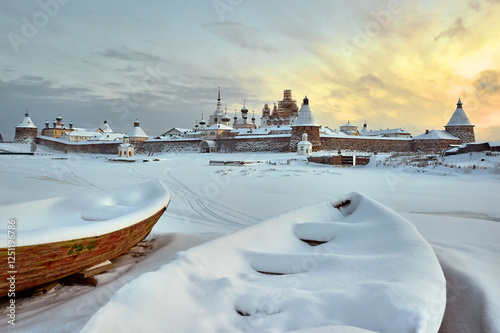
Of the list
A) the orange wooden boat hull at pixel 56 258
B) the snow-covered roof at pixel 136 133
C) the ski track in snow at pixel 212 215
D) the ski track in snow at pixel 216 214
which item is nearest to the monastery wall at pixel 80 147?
the snow-covered roof at pixel 136 133

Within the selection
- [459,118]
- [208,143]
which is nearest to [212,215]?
[208,143]

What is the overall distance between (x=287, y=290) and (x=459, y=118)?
43846 millimetres

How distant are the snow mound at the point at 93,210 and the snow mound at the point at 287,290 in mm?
1459

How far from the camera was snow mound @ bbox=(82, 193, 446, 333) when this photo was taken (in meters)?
1.78

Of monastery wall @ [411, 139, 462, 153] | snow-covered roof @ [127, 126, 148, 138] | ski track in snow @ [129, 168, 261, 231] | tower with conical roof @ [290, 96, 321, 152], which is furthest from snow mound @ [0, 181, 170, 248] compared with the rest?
snow-covered roof @ [127, 126, 148, 138]

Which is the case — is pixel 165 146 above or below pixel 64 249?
above

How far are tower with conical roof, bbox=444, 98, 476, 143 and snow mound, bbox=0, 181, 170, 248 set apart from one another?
138 feet

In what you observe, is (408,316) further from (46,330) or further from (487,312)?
(46,330)

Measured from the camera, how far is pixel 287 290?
223cm

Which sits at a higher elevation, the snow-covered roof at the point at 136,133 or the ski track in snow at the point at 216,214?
the snow-covered roof at the point at 136,133

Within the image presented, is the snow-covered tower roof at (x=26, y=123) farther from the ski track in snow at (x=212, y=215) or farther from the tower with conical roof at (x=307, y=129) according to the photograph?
the ski track in snow at (x=212, y=215)

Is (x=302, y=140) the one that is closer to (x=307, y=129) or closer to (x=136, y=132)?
(x=307, y=129)

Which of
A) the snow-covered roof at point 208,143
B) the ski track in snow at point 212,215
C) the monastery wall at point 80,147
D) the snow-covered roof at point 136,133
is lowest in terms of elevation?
the ski track in snow at point 212,215

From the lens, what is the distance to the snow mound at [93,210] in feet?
12.0
